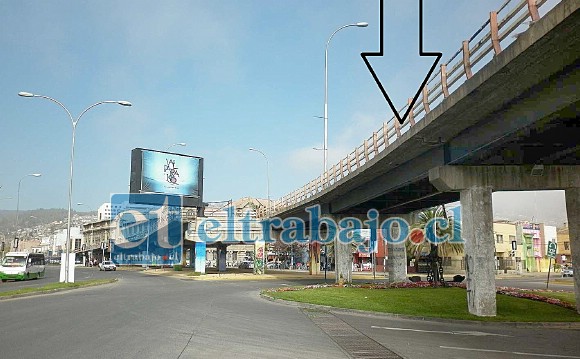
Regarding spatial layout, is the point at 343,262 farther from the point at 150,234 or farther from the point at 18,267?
the point at 150,234

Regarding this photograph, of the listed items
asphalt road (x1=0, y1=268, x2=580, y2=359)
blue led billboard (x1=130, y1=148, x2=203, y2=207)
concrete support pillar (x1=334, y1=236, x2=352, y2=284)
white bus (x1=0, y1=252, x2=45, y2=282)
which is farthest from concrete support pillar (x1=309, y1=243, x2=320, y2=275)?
asphalt road (x1=0, y1=268, x2=580, y2=359)

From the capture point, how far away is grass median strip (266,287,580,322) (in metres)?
18.2

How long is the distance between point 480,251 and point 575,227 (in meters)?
4.00

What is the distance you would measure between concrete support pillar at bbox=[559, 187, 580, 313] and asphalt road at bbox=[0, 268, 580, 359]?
4.46 m

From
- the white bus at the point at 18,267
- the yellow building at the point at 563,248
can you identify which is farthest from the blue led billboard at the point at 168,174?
the yellow building at the point at 563,248

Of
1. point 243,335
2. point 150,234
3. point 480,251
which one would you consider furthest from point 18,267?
point 150,234

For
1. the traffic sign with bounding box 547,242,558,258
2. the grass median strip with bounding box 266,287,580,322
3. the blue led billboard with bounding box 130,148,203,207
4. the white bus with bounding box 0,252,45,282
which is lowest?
the grass median strip with bounding box 266,287,580,322

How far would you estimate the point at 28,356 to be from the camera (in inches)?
367

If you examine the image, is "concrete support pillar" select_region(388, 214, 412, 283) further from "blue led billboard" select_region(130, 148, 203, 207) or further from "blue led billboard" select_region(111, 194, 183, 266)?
"blue led billboard" select_region(130, 148, 203, 207)

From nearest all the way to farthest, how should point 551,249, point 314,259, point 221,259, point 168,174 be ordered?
point 551,249, point 168,174, point 314,259, point 221,259

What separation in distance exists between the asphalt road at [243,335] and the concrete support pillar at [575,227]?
14.6 ft

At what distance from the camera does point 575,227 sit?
19547 millimetres

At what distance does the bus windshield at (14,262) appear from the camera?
4283 centimetres

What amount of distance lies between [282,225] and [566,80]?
51223 mm
